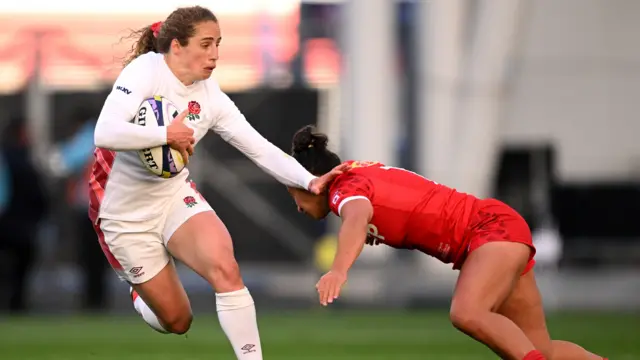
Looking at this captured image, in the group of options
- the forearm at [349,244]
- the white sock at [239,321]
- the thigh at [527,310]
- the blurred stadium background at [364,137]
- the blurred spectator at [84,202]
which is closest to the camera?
the forearm at [349,244]

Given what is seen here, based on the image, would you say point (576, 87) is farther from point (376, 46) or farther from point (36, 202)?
point (36, 202)

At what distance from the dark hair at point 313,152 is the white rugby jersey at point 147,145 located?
0.21ft

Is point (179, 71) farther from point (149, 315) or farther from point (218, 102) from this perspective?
point (149, 315)

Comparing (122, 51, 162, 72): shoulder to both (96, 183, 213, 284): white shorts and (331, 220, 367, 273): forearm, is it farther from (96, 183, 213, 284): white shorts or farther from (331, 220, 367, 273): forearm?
(331, 220, 367, 273): forearm

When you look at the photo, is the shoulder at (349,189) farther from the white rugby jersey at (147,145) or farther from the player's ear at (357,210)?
the white rugby jersey at (147,145)

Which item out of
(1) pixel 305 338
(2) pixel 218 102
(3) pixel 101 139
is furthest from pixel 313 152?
(1) pixel 305 338

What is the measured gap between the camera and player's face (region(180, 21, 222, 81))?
7570 millimetres

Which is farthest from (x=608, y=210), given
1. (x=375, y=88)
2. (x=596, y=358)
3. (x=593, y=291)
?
(x=596, y=358)

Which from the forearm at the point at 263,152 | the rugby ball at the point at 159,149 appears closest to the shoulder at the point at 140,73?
the rugby ball at the point at 159,149

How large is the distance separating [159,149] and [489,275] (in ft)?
5.91

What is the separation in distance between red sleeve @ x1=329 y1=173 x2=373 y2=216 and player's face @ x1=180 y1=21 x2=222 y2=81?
39.1 inches

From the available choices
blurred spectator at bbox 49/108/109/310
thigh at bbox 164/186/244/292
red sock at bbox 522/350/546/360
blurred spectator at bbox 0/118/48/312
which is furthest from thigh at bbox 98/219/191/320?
blurred spectator at bbox 0/118/48/312

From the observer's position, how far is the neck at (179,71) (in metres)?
7.66

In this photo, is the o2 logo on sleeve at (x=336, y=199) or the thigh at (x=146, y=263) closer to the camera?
the o2 logo on sleeve at (x=336, y=199)
